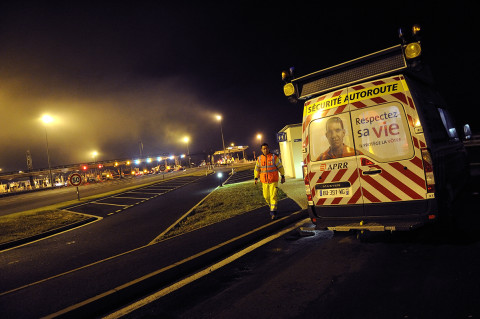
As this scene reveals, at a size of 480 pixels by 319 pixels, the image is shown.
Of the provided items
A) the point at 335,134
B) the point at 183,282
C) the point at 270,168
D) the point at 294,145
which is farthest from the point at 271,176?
the point at 294,145

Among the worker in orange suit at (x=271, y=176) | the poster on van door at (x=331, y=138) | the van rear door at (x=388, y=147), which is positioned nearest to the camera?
the van rear door at (x=388, y=147)

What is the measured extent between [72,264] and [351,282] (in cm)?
531

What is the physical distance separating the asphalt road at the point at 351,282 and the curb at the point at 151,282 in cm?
49

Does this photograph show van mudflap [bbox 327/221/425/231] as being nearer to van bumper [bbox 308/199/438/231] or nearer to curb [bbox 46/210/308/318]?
van bumper [bbox 308/199/438/231]

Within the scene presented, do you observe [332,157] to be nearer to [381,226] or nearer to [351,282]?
[381,226]

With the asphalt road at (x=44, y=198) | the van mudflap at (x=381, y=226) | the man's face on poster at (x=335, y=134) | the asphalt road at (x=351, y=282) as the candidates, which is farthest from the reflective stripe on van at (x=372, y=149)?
the asphalt road at (x=44, y=198)

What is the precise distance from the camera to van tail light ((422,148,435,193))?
12.5 feet

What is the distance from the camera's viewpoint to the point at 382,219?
4160 mm

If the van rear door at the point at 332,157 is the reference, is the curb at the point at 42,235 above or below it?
below

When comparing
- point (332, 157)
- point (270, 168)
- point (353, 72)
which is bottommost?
point (270, 168)

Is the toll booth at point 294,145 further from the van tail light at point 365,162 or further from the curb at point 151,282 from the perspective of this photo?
the van tail light at point 365,162

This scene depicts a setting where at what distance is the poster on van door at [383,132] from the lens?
3.94m

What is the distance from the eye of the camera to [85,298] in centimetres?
364

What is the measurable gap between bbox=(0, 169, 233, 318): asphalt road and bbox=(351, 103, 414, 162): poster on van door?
3.49 meters
